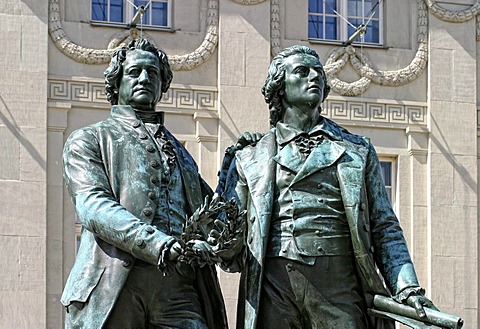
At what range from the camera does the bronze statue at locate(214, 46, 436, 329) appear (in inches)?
539

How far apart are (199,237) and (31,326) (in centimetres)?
1782

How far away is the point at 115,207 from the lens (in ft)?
44.0

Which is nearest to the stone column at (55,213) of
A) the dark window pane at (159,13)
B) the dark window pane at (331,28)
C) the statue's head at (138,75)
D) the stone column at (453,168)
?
the dark window pane at (159,13)

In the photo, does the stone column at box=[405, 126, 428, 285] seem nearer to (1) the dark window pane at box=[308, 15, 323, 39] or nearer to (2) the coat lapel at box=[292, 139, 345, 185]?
(1) the dark window pane at box=[308, 15, 323, 39]

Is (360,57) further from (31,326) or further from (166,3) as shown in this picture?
(31,326)

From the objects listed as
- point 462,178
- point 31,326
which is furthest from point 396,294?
point 462,178

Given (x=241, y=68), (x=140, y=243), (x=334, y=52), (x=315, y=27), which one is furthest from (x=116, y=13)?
(x=140, y=243)

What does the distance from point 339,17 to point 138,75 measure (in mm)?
18527

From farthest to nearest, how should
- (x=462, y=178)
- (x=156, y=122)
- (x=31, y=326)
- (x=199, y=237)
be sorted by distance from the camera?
(x=462, y=178) → (x=31, y=326) → (x=156, y=122) → (x=199, y=237)

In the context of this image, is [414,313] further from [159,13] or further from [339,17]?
[339,17]

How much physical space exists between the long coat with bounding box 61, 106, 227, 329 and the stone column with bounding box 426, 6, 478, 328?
19.1 m

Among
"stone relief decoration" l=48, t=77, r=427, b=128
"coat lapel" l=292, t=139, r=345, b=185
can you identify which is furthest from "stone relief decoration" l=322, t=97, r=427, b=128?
"coat lapel" l=292, t=139, r=345, b=185

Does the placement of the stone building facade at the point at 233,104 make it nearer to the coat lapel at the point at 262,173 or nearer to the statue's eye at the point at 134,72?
the coat lapel at the point at 262,173

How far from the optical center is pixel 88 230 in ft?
44.7
